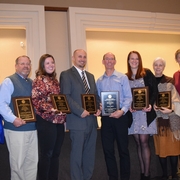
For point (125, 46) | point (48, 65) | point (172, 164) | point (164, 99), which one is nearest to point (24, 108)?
point (48, 65)

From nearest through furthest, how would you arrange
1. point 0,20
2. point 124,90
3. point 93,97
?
point 93,97 → point 124,90 → point 0,20

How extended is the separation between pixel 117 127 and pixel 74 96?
1.91 ft

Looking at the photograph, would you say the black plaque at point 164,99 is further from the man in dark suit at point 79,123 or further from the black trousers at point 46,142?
the black trousers at point 46,142

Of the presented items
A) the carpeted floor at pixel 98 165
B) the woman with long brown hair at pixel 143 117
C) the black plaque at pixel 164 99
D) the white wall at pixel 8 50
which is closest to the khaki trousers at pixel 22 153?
the carpeted floor at pixel 98 165

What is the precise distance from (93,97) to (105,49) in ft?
9.10

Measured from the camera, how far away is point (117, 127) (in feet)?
9.20

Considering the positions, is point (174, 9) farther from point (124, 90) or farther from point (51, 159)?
point (51, 159)

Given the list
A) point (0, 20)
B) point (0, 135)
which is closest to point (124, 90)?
point (0, 135)

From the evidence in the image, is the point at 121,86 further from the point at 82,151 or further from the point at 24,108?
the point at 24,108

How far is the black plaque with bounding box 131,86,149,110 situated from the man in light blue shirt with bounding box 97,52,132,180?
68 mm

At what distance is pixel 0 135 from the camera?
2525 mm

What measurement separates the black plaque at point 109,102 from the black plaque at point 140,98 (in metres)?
0.22

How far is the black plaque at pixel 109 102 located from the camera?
9.25 feet

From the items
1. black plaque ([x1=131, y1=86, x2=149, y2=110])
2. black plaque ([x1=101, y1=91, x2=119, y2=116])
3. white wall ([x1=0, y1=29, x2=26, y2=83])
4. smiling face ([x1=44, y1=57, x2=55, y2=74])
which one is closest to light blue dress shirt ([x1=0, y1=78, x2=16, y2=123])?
smiling face ([x1=44, y1=57, x2=55, y2=74])
